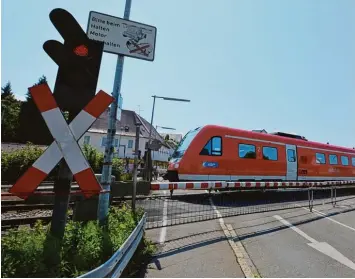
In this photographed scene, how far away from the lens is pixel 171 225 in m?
7.04

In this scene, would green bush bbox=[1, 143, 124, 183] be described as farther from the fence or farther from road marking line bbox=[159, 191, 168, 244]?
road marking line bbox=[159, 191, 168, 244]

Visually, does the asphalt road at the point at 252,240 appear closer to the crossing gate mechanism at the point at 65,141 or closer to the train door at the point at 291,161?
the crossing gate mechanism at the point at 65,141

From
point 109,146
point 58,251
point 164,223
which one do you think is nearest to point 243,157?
point 164,223

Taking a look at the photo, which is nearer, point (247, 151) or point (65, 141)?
point (65, 141)

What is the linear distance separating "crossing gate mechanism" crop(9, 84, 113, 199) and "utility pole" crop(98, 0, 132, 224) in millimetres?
1689

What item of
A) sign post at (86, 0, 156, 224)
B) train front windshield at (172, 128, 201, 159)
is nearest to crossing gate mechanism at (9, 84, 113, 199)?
sign post at (86, 0, 156, 224)

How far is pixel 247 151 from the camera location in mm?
13148

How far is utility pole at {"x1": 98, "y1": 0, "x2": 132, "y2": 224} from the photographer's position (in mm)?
4625

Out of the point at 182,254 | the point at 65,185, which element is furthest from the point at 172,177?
the point at 65,185

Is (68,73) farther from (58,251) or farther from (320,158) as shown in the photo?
(320,158)

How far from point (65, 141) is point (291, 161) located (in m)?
14.3

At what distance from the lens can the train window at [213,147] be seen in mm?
12000

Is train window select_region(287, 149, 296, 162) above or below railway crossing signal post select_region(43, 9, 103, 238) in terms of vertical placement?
above

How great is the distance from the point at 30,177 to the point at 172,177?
9.41 meters
